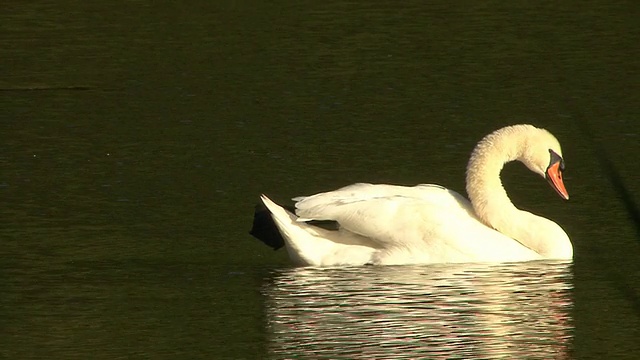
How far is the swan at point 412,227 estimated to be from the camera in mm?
9656

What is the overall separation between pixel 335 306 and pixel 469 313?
672 millimetres

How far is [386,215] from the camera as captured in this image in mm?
9680

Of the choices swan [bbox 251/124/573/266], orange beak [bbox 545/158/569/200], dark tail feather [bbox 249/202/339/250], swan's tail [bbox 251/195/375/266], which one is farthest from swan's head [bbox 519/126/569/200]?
dark tail feather [bbox 249/202/339/250]

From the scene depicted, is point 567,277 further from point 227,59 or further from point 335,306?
point 227,59

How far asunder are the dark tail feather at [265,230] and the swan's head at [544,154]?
1.54 meters

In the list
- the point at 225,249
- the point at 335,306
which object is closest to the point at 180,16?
the point at 225,249

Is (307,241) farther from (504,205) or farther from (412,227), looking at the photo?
(504,205)

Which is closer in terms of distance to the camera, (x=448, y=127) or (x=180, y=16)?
(x=448, y=127)

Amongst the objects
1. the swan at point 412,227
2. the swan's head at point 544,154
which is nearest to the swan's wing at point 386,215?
the swan at point 412,227

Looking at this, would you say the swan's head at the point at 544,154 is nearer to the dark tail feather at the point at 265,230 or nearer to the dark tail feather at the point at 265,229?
the dark tail feather at the point at 265,229

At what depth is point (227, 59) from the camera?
1612cm

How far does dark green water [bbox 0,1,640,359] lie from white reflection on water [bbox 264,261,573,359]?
2 centimetres

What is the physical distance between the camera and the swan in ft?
31.7

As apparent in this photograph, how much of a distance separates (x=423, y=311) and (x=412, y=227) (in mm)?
1174
